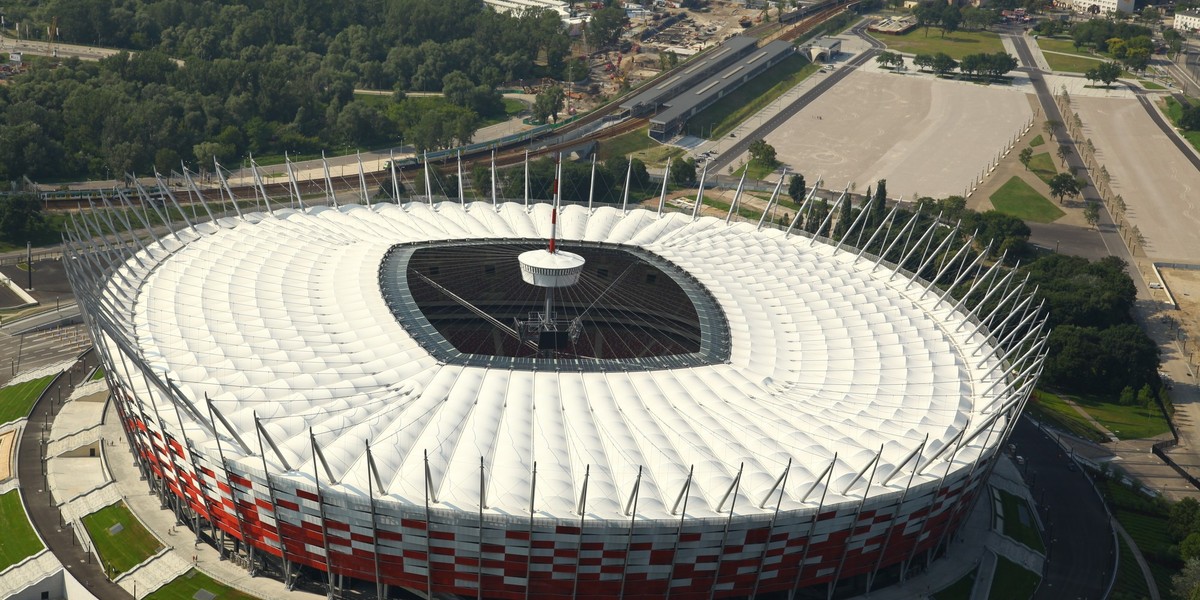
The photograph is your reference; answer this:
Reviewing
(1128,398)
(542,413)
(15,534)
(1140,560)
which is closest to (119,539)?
(15,534)

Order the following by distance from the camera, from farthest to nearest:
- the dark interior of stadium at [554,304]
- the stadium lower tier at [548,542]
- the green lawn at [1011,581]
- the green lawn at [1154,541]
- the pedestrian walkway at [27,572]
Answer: the green lawn at [1154,541], the dark interior of stadium at [554,304], the green lawn at [1011,581], the pedestrian walkway at [27,572], the stadium lower tier at [548,542]

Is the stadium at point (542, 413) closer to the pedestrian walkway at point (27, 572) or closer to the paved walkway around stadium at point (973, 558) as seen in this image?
the paved walkway around stadium at point (973, 558)

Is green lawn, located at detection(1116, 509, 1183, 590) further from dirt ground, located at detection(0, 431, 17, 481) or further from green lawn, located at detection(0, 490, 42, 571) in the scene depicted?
dirt ground, located at detection(0, 431, 17, 481)

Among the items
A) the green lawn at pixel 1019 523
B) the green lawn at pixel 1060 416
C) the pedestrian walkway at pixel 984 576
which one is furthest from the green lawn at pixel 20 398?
the green lawn at pixel 1060 416

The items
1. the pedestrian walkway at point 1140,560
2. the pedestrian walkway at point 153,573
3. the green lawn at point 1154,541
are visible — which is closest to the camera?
the pedestrian walkway at point 153,573

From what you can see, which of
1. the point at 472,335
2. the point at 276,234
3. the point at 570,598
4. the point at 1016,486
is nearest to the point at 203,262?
the point at 276,234

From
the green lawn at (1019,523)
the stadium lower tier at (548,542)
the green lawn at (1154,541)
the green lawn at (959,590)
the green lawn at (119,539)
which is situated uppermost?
the stadium lower tier at (548,542)
